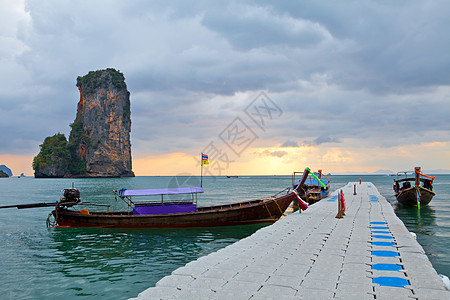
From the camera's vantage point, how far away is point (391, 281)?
6.53m

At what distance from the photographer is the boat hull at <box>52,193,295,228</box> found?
2108 centimetres

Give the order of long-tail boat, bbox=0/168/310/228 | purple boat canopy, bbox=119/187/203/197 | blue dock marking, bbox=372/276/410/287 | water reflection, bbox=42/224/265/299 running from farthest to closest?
long-tail boat, bbox=0/168/310/228 → purple boat canopy, bbox=119/187/203/197 → water reflection, bbox=42/224/265/299 → blue dock marking, bbox=372/276/410/287

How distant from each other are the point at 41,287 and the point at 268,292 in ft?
29.2

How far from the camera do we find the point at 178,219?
21125 millimetres

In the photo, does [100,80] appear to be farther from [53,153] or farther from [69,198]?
[69,198]

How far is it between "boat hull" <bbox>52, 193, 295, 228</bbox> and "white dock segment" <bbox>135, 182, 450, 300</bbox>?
945 centimetres

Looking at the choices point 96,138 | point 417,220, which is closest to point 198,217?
point 417,220

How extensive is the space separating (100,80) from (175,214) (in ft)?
499

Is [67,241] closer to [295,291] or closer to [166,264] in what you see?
[166,264]

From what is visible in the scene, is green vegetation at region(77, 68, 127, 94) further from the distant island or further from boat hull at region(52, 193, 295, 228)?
boat hull at region(52, 193, 295, 228)

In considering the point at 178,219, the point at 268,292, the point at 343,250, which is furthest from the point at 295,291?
the point at 178,219

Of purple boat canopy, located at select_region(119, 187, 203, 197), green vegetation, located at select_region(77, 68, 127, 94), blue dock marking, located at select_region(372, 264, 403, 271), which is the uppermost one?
green vegetation, located at select_region(77, 68, 127, 94)

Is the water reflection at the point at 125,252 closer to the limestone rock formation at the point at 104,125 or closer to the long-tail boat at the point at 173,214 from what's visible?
the long-tail boat at the point at 173,214

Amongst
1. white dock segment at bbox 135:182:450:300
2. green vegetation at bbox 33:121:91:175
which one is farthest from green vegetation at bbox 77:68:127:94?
white dock segment at bbox 135:182:450:300
